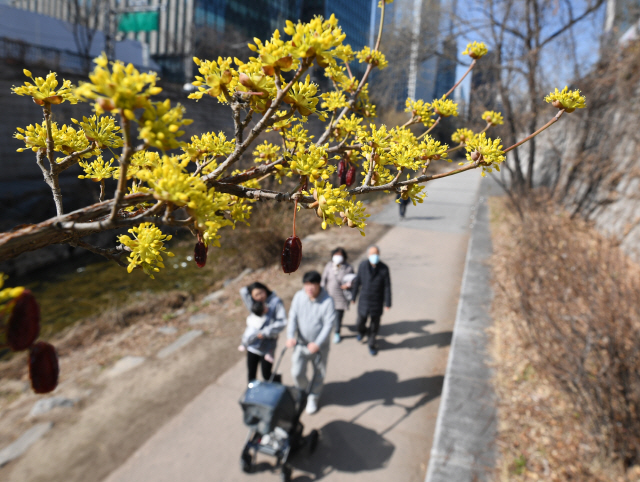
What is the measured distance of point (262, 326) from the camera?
15.0 ft

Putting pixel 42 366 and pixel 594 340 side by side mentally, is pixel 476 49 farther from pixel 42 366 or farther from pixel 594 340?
pixel 594 340

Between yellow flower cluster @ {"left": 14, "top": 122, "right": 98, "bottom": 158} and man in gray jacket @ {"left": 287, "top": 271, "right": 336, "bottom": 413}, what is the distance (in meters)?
3.45

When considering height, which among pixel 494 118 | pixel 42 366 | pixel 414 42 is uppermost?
pixel 414 42

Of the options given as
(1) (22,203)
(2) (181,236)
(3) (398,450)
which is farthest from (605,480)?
(1) (22,203)

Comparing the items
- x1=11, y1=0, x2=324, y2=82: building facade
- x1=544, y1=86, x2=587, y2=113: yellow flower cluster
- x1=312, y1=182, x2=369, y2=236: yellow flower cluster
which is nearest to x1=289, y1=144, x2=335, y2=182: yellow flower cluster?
x1=312, y1=182, x2=369, y2=236: yellow flower cluster

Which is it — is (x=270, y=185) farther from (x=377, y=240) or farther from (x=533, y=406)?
(x=533, y=406)

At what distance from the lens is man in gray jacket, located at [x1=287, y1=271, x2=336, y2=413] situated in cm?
457

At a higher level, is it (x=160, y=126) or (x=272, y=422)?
(x=160, y=126)

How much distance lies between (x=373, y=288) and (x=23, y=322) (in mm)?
5380

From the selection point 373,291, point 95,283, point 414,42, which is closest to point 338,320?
point 373,291

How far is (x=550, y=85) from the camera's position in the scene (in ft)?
30.5

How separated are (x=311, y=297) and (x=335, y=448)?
62.8 inches

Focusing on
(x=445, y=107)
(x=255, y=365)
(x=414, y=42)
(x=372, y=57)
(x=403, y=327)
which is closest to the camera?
(x=445, y=107)

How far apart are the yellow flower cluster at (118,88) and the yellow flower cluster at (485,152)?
2.76ft
